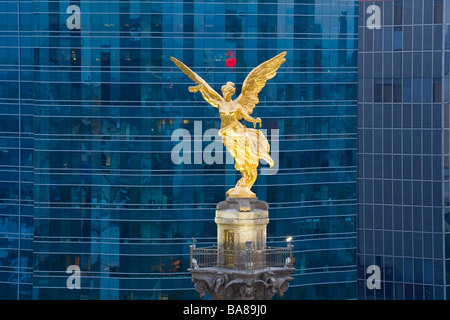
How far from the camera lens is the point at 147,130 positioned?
376 ft

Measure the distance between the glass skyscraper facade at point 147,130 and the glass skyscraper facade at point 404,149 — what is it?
9188 millimetres

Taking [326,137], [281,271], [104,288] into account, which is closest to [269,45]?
[326,137]

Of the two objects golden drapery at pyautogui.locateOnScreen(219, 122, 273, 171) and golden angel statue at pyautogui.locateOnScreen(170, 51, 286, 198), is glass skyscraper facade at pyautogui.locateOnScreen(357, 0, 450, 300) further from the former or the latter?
golden drapery at pyautogui.locateOnScreen(219, 122, 273, 171)

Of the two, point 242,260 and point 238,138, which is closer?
point 242,260

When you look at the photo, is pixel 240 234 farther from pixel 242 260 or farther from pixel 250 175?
pixel 250 175

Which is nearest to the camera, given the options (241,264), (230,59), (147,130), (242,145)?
(241,264)

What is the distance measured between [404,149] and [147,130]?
89.0 ft

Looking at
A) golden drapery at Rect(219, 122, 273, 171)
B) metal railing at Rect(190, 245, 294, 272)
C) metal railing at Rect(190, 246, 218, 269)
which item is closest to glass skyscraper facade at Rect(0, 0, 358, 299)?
metal railing at Rect(190, 246, 218, 269)

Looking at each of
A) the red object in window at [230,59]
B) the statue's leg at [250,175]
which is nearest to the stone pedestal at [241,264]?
the statue's leg at [250,175]

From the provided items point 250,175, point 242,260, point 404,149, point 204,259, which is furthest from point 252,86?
point 404,149

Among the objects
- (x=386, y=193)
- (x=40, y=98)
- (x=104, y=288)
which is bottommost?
(x=104, y=288)

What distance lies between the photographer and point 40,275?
116375 millimetres

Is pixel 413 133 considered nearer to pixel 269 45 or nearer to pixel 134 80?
pixel 269 45

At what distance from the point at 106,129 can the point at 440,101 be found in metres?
33.5
